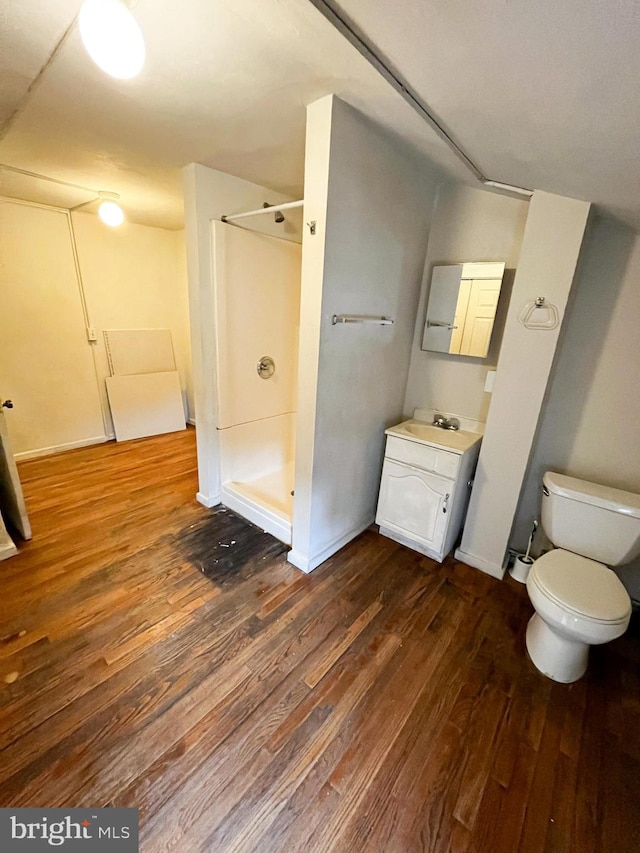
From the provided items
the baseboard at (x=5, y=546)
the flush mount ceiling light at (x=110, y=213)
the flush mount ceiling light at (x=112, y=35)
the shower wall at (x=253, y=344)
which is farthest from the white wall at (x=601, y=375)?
the baseboard at (x=5, y=546)

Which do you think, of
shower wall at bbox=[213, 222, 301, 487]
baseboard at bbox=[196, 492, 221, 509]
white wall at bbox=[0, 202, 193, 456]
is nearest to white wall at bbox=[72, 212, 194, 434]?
white wall at bbox=[0, 202, 193, 456]

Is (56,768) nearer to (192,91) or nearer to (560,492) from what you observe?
(560,492)

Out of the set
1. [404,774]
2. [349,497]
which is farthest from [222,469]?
[404,774]

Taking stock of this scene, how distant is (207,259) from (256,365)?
0.78 metres

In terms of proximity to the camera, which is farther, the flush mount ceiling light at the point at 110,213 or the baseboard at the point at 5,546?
the flush mount ceiling light at the point at 110,213

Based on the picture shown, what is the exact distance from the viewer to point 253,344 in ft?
8.41

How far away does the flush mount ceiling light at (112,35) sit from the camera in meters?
0.84

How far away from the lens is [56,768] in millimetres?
1105

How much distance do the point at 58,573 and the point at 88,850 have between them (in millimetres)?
1294

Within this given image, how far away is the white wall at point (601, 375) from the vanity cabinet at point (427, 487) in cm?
47

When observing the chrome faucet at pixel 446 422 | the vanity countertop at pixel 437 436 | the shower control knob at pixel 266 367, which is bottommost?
Result: the vanity countertop at pixel 437 436

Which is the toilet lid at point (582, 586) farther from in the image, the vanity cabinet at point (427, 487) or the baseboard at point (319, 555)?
the baseboard at point (319, 555)

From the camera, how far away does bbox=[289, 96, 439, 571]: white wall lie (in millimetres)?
1509

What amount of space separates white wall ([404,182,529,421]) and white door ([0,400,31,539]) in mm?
2524
